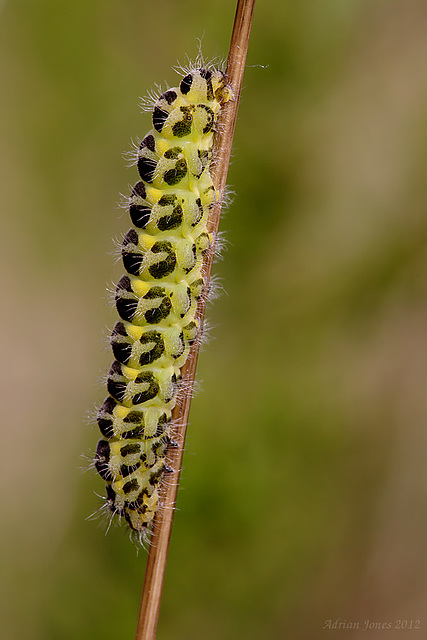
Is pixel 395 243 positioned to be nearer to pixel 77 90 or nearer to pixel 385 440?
pixel 385 440

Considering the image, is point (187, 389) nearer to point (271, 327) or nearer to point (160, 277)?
point (160, 277)

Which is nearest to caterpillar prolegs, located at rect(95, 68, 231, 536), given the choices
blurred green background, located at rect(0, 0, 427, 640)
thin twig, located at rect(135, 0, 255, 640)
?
thin twig, located at rect(135, 0, 255, 640)

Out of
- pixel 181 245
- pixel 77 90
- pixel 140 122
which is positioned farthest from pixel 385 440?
pixel 77 90

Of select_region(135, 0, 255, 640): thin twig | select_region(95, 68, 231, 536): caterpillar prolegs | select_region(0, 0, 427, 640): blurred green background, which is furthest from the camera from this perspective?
select_region(0, 0, 427, 640): blurred green background

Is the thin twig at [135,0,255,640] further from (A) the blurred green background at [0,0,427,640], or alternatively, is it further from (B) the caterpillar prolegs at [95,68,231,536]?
(A) the blurred green background at [0,0,427,640]

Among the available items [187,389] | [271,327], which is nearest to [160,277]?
[187,389]
